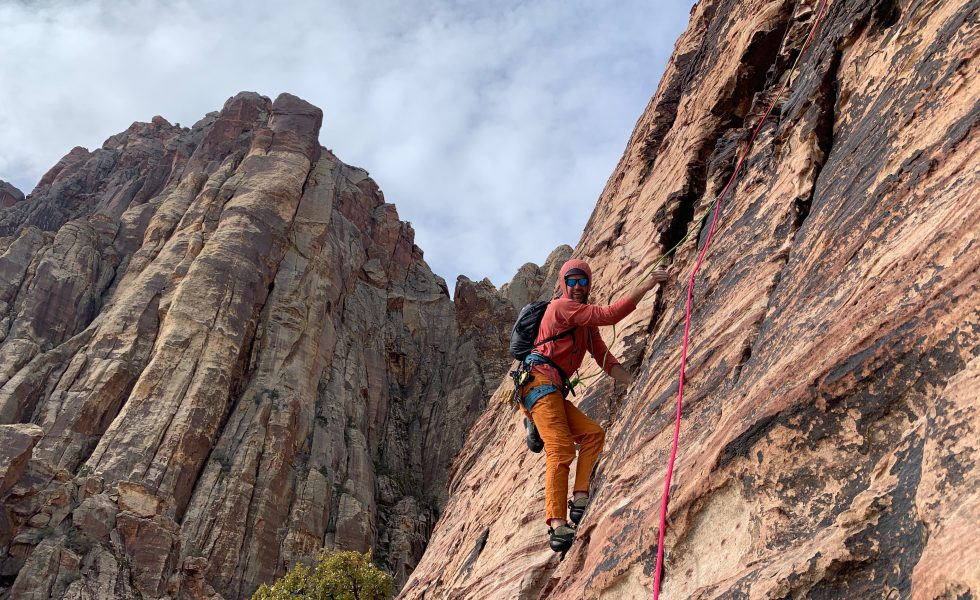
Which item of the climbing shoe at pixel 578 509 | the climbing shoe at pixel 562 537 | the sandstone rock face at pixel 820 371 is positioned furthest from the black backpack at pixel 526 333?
the climbing shoe at pixel 562 537

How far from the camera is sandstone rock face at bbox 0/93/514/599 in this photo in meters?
32.5

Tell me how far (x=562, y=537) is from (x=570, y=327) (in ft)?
7.68

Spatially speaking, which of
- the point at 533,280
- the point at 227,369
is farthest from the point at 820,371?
the point at 533,280

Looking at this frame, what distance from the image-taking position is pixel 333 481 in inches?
1769

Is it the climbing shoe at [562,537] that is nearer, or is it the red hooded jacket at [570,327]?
the climbing shoe at [562,537]

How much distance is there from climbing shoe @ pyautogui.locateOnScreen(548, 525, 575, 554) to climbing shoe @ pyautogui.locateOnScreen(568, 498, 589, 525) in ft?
0.70

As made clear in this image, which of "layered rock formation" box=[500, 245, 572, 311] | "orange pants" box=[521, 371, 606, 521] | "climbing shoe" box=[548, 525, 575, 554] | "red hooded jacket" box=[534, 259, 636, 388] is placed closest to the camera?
"climbing shoe" box=[548, 525, 575, 554]

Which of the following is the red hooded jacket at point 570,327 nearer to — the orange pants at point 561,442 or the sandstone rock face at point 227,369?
the orange pants at point 561,442

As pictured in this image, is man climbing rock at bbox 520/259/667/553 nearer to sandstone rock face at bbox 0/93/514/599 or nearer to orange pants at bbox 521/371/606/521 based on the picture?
orange pants at bbox 521/371/606/521

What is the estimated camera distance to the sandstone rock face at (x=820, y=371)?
12.8 ft

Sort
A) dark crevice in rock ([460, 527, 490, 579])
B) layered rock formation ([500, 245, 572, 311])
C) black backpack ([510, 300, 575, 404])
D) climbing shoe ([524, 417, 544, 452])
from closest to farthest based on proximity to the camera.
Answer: climbing shoe ([524, 417, 544, 452])
black backpack ([510, 300, 575, 404])
dark crevice in rock ([460, 527, 490, 579])
layered rock formation ([500, 245, 572, 311])

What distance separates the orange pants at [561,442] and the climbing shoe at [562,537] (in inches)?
5.1

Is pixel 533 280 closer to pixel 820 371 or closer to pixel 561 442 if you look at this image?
pixel 561 442

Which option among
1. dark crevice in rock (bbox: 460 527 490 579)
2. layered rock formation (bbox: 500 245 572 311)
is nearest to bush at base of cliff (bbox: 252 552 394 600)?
dark crevice in rock (bbox: 460 527 490 579)
